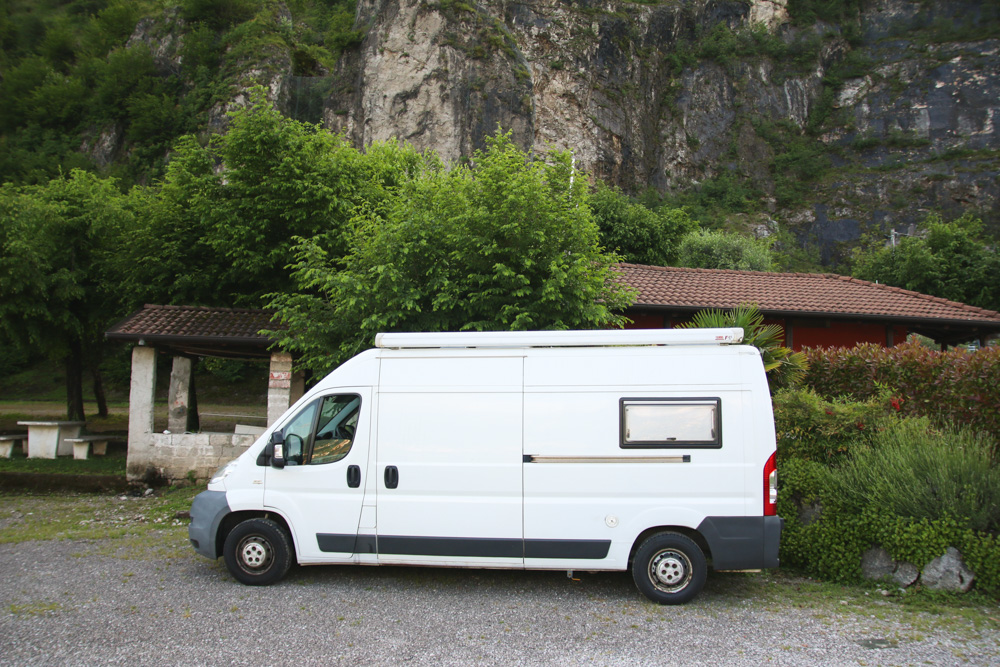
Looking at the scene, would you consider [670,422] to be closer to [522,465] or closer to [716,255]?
[522,465]

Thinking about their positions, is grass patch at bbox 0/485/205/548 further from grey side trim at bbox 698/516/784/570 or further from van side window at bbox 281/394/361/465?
grey side trim at bbox 698/516/784/570

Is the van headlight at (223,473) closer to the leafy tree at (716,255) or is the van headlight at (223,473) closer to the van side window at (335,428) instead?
the van side window at (335,428)

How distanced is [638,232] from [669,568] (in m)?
21.8

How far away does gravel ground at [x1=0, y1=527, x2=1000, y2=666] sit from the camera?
4.33m

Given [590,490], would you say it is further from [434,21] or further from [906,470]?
[434,21]

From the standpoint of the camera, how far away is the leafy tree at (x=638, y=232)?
25625 mm

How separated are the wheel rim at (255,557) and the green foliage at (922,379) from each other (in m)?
6.71

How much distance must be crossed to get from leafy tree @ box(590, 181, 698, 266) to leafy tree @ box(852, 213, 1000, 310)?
12421mm

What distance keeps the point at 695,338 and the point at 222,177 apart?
39.6 ft

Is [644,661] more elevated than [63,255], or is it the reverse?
[63,255]

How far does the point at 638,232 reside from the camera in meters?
25.8

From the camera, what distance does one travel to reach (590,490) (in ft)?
17.7

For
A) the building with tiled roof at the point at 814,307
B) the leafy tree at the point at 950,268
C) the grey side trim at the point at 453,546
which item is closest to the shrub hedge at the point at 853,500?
the grey side trim at the point at 453,546

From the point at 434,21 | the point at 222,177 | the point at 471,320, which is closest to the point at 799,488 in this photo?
the point at 471,320
